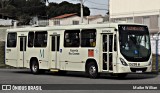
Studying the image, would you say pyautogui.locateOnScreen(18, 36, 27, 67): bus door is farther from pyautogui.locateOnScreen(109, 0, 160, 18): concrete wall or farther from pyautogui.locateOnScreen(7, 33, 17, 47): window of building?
pyautogui.locateOnScreen(109, 0, 160, 18): concrete wall

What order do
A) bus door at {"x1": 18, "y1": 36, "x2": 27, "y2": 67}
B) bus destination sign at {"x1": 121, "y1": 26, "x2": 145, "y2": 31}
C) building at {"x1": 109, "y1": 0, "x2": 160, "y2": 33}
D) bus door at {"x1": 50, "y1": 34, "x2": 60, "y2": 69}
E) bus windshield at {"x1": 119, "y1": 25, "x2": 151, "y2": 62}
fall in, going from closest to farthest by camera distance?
1. bus windshield at {"x1": 119, "y1": 25, "x2": 151, "y2": 62}
2. bus destination sign at {"x1": 121, "y1": 26, "x2": 145, "y2": 31}
3. bus door at {"x1": 50, "y1": 34, "x2": 60, "y2": 69}
4. bus door at {"x1": 18, "y1": 36, "x2": 27, "y2": 67}
5. building at {"x1": 109, "y1": 0, "x2": 160, "y2": 33}

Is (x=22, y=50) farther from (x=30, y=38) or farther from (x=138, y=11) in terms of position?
(x=138, y=11)

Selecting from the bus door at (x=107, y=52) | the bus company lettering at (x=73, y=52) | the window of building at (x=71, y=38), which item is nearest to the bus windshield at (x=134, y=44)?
the bus door at (x=107, y=52)

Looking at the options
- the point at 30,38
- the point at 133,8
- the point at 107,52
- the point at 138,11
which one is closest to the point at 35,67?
the point at 30,38

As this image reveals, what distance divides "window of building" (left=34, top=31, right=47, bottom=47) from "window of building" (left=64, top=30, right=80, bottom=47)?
85.4 inches

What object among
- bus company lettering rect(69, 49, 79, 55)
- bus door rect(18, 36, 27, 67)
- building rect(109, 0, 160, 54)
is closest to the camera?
bus company lettering rect(69, 49, 79, 55)

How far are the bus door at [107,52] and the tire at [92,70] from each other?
543 mm

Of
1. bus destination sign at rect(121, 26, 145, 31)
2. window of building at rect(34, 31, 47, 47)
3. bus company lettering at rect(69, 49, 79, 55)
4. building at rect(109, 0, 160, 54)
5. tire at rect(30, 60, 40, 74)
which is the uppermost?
building at rect(109, 0, 160, 54)

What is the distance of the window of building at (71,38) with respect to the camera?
80.0 ft

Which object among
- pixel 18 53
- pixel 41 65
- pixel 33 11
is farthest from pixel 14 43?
pixel 33 11

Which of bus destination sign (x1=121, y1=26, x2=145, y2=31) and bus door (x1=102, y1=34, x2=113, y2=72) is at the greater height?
bus destination sign (x1=121, y1=26, x2=145, y2=31)

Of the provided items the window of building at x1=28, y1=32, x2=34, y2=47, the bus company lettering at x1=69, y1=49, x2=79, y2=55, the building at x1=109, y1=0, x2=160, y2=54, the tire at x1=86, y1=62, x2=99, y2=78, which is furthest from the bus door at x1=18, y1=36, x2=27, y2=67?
the building at x1=109, y1=0, x2=160, y2=54

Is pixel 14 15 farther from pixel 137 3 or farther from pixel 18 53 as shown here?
pixel 18 53

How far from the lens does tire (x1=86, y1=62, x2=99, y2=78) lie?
22.9 m
